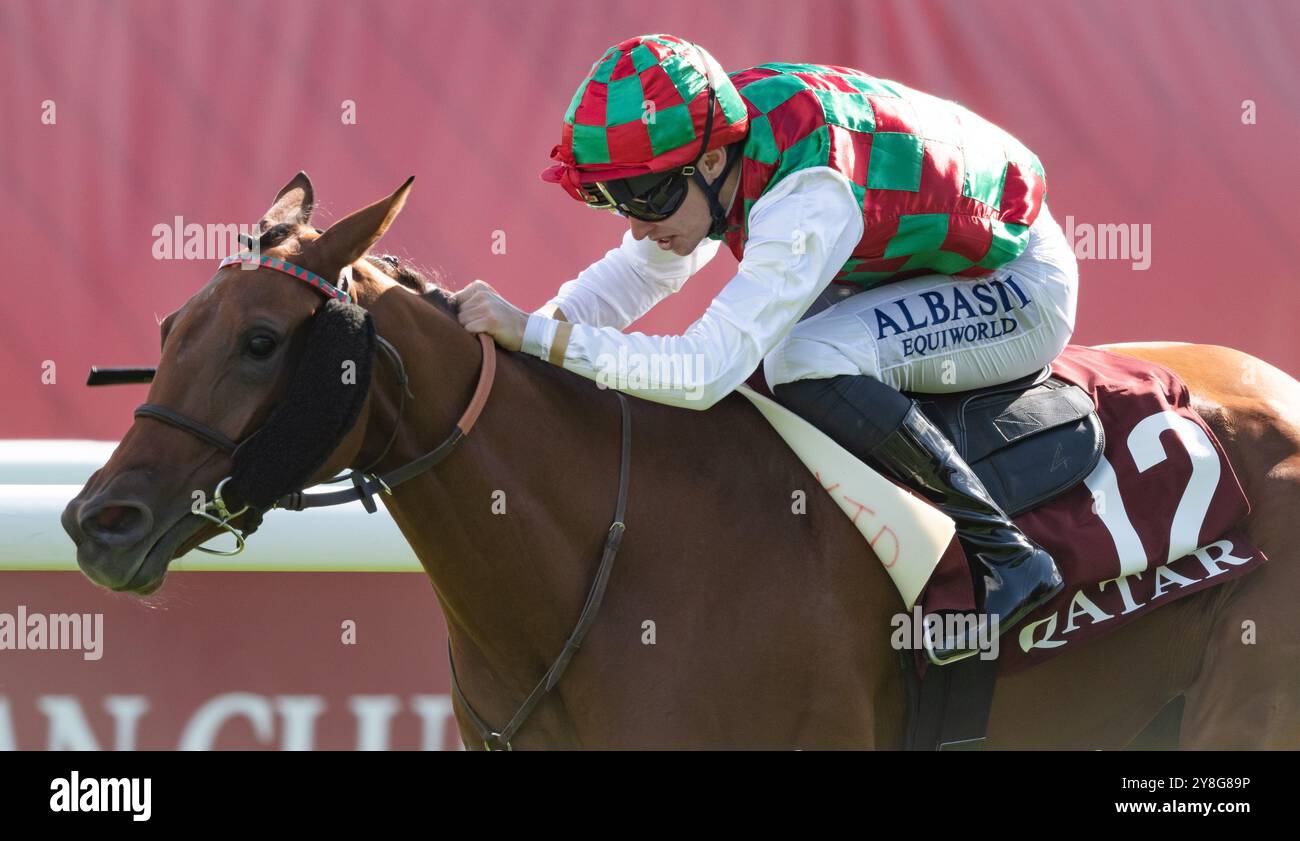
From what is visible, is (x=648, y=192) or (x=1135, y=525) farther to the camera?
(x=1135, y=525)

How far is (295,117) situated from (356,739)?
6.72ft

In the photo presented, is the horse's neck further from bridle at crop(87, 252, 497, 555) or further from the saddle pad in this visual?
the saddle pad

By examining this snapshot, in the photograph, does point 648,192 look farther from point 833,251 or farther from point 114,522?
point 114,522

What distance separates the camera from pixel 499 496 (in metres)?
2.39

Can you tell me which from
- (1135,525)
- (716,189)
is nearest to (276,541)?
(716,189)

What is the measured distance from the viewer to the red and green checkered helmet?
2.46m

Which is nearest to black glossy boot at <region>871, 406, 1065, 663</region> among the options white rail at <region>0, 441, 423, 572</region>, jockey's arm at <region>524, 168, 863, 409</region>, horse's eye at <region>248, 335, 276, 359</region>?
jockey's arm at <region>524, 168, 863, 409</region>

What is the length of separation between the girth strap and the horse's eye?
706 millimetres

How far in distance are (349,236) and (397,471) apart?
43cm

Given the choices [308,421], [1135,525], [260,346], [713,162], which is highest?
[713,162]

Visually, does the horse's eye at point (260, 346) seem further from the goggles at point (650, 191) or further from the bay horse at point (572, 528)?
the goggles at point (650, 191)

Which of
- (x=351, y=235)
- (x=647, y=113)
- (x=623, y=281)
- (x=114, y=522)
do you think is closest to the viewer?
(x=114, y=522)

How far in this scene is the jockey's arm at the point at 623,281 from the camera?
3033 mm

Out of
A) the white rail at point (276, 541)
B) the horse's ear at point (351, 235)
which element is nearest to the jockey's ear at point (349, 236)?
the horse's ear at point (351, 235)
